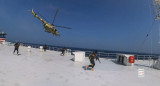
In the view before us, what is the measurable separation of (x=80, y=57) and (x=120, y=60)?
501 centimetres

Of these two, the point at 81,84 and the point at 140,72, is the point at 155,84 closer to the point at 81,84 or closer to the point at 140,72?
the point at 140,72

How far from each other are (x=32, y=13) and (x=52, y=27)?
20.4 feet

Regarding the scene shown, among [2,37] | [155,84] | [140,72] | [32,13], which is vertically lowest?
[155,84]

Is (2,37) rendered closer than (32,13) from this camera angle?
No

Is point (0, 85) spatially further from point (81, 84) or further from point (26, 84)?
point (81, 84)

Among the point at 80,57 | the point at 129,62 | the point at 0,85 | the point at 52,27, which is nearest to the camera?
the point at 0,85

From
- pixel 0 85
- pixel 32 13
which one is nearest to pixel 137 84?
pixel 0 85

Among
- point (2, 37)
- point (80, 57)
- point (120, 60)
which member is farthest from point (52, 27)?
point (2, 37)

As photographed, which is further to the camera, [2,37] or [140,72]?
[2,37]

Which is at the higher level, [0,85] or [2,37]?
[2,37]

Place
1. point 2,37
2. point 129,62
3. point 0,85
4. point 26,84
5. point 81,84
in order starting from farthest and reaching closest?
point 2,37 → point 129,62 → point 81,84 → point 26,84 → point 0,85

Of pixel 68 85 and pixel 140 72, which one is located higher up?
pixel 140 72

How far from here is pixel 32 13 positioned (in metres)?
28.7

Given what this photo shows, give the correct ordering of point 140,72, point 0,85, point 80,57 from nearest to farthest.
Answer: point 0,85 → point 140,72 → point 80,57
